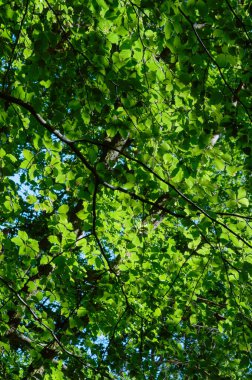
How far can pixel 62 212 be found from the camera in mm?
3500

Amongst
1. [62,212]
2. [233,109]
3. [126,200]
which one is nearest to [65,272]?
[62,212]

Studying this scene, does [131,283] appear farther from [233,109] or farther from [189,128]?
Answer: [233,109]

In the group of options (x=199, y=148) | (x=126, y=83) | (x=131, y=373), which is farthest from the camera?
(x=131, y=373)

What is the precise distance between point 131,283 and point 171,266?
772 mm

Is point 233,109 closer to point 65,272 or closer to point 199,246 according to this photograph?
point 199,246

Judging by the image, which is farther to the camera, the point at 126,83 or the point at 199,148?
the point at 199,148

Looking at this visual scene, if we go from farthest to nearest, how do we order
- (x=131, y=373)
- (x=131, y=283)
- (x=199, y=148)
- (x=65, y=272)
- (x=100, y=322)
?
(x=131, y=283), (x=100, y=322), (x=65, y=272), (x=131, y=373), (x=199, y=148)

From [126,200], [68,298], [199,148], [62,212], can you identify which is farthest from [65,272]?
[199,148]

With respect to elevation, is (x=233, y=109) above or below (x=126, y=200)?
above

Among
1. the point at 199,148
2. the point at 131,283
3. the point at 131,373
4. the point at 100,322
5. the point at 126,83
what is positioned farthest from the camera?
the point at 131,283

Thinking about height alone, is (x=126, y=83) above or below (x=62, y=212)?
above

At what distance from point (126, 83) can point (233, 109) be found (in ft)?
2.96

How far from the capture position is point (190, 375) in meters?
3.61

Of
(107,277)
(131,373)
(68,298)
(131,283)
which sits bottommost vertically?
(131,373)
